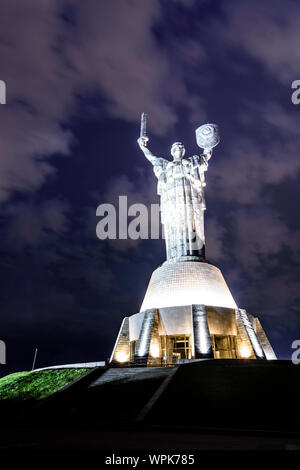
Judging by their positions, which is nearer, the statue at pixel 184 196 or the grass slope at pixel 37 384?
the grass slope at pixel 37 384

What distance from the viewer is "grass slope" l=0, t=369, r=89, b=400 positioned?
1275 cm

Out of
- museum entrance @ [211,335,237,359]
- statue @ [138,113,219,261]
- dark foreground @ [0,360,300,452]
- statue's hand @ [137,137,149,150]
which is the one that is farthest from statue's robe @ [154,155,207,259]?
dark foreground @ [0,360,300,452]

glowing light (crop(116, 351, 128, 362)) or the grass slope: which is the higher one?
glowing light (crop(116, 351, 128, 362))

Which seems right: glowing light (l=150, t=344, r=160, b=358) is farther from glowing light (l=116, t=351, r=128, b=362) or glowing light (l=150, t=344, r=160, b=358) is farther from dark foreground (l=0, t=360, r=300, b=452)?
dark foreground (l=0, t=360, r=300, b=452)

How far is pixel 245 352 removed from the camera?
18.6m

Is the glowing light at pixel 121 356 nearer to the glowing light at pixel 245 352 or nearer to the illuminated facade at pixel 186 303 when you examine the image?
the illuminated facade at pixel 186 303

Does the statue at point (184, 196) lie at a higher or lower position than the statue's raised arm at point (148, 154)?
lower

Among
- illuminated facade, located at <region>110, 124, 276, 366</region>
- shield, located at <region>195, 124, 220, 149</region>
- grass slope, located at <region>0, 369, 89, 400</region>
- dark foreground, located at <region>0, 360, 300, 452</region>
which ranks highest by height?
shield, located at <region>195, 124, 220, 149</region>

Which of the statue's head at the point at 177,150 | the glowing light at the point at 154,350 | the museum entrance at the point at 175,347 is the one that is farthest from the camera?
Answer: the statue's head at the point at 177,150

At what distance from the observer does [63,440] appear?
21.2 feet

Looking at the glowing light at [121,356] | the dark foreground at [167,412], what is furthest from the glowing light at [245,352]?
the glowing light at [121,356]

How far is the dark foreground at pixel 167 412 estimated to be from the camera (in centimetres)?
623

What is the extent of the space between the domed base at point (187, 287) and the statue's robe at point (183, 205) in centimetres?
141
